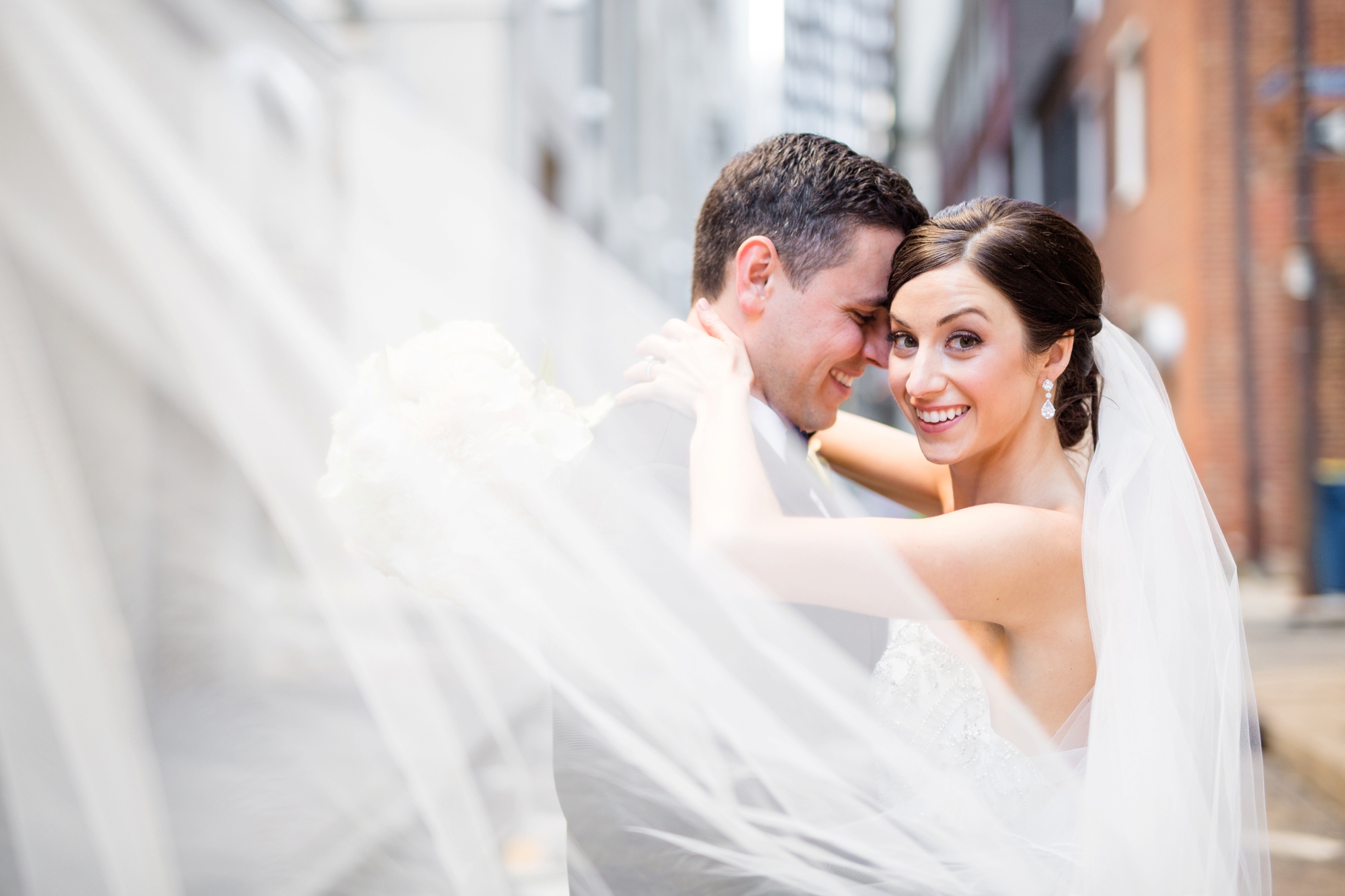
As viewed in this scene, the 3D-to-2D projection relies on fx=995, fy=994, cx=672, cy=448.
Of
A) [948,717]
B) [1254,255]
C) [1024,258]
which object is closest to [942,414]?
[1024,258]

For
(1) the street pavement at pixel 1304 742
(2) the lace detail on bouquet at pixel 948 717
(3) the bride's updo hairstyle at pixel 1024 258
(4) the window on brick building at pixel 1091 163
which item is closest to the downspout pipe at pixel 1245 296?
(1) the street pavement at pixel 1304 742

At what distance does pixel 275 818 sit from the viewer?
2.50 m

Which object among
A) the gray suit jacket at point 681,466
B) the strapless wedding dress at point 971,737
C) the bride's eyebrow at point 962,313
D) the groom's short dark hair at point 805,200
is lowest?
the strapless wedding dress at point 971,737

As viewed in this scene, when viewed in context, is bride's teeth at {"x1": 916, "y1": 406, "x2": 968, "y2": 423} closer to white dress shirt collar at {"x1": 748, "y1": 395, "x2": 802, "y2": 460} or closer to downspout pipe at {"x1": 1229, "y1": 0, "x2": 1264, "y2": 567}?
white dress shirt collar at {"x1": 748, "y1": 395, "x2": 802, "y2": 460}

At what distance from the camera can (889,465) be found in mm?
2605

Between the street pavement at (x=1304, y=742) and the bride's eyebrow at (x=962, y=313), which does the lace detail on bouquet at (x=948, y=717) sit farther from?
the street pavement at (x=1304, y=742)

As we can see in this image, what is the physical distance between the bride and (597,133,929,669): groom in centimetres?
6

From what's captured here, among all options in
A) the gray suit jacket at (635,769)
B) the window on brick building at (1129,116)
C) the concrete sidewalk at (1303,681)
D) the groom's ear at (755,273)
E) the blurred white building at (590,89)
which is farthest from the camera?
the window on brick building at (1129,116)

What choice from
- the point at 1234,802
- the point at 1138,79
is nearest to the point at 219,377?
the point at 1234,802

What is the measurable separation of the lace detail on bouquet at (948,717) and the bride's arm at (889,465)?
542 mm

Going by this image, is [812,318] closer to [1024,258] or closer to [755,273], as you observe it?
[755,273]

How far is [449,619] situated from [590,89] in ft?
32.2

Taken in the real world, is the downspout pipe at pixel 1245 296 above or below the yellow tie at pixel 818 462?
below

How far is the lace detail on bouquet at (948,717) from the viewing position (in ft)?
6.11
